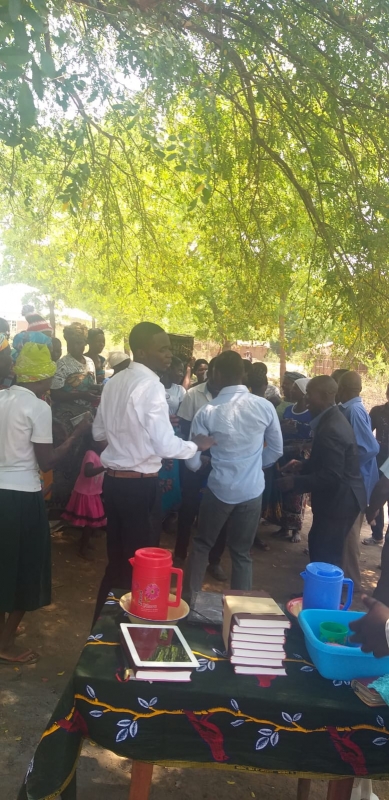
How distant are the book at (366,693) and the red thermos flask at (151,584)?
747mm

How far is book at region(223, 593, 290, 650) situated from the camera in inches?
85.0

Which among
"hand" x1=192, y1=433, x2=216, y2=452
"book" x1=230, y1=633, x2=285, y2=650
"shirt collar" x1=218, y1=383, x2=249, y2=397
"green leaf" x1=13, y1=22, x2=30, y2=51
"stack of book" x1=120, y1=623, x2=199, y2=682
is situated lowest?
"stack of book" x1=120, y1=623, x2=199, y2=682

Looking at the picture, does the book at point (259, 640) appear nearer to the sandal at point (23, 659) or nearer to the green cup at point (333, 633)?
the green cup at point (333, 633)

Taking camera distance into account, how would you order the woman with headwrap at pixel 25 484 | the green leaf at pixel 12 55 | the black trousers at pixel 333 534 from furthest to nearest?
the black trousers at pixel 333 534
the woman with headwrap at pixel 25 484
the green leaf at pixel 12 55

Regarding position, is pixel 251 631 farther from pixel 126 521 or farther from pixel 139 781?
pixel 126 521

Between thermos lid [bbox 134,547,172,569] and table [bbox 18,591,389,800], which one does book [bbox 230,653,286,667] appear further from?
thermos lid [bbox 134,547,172,569]

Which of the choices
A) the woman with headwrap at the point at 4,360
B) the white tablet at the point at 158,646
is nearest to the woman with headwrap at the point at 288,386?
the woman with headwrap at the point at 4,360

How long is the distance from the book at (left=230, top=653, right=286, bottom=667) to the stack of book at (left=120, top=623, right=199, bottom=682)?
16cm

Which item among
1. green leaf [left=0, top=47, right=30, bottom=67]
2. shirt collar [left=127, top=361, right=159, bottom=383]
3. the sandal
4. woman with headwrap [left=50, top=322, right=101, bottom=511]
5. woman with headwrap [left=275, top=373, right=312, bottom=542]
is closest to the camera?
green leaf [left=0, top=47, right=30, bottom=67]

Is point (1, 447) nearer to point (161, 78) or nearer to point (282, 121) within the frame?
point (161, 78)

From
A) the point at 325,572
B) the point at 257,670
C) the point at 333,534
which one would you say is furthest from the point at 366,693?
the point at 333,534

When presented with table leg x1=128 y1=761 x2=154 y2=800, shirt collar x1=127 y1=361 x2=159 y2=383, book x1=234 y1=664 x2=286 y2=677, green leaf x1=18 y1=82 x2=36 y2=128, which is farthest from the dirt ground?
green leaf x1=18 y1=82 x2=36 y2=128

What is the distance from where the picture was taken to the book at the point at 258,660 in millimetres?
2146

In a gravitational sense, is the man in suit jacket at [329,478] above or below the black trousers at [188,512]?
above
